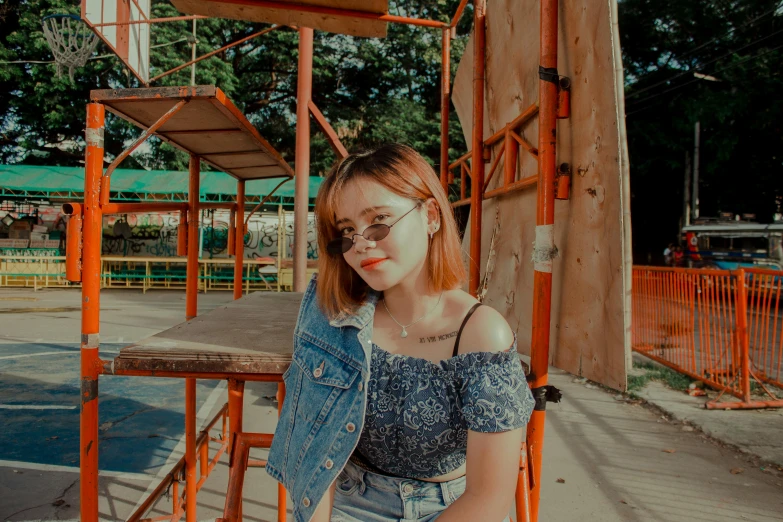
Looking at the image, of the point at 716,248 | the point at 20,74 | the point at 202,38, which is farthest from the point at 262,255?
the point at 716,248

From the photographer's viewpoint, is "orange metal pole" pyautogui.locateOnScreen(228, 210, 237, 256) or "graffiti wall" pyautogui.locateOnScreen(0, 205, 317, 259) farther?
"graffiti wall" pyautogui.locateOnScreen(0, 205, 317, 259)

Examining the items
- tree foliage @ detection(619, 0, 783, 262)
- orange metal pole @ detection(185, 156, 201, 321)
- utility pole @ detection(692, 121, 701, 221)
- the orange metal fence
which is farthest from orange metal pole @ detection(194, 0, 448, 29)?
utility pole @ detection(692, 121, 701, 221)

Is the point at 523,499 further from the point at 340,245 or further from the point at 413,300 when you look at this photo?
the point at 340,245

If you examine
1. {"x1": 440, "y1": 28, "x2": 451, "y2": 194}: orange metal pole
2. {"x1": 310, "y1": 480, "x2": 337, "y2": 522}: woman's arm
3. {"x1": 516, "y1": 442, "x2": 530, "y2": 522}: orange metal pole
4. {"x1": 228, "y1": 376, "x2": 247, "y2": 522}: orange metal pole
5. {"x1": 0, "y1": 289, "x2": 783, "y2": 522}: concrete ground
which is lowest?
{"x1": 0, "y1": 289, "x2": 783, "y2": 522}: concrete ground

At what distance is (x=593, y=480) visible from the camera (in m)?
3.74

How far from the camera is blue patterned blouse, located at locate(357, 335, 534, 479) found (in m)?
1.28

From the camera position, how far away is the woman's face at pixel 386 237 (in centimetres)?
145

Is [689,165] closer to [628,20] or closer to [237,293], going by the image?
[628,20]

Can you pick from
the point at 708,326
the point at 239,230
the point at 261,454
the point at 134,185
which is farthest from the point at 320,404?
the point at 134,185

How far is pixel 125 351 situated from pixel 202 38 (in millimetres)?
19189

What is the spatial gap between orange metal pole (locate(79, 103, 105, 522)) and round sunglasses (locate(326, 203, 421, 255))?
0.87 m

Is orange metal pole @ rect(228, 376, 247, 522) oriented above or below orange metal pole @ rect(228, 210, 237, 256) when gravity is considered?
below

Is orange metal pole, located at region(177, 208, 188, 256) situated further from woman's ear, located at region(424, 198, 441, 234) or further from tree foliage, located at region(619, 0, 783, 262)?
tree foliage, located at region(619, 0, 783, 262)

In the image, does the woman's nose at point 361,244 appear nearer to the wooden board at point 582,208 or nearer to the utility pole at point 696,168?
the wooden board at point 582,208
